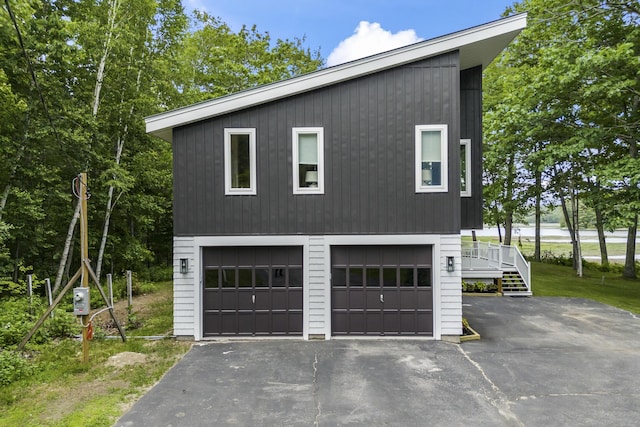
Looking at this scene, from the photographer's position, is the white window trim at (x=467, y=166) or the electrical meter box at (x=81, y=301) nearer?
the electrical meter box at (x=81, y=301)

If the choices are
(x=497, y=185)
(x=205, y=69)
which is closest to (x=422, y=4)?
(x=497, y=185)

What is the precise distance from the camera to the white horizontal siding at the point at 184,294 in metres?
7.69

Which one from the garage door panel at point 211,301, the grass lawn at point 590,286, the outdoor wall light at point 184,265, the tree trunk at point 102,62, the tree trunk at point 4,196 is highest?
the tree trunk at point 102,62

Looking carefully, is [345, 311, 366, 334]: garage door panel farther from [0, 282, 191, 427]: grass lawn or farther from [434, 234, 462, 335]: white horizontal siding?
[0, 282, 191, 427]: grass lawn

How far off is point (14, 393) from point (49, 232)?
7.40 m

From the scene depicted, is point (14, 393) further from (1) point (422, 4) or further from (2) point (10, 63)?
(1) point (422, 4)

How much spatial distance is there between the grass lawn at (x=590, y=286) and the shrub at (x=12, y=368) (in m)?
15.3

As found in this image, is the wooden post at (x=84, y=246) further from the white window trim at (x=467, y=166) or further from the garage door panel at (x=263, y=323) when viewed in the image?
the white window trim at (x=467, y=166)

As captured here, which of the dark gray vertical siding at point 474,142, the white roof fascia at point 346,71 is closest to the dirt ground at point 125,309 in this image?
the white roof fascia at point 346,71

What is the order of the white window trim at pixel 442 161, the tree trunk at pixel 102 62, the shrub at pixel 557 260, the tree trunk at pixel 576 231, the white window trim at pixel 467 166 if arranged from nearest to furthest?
the white window trim at pixel 442 161 → the white window trim at pixel 467 166 → the tree trunk at pixel 102 62 → the tree trunk at pixel 576 231 → the shrub at pixel 557 260

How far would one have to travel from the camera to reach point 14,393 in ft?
17.1

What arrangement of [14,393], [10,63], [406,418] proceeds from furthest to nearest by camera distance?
1. [10,63]
2. [14,393]
3. [406,418]

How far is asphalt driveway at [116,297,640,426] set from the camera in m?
4.55

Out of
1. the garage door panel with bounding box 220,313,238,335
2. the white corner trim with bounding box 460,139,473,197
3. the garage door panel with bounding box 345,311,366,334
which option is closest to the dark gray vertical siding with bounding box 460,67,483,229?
the white corner trim with bounding box 460,139,473,197
